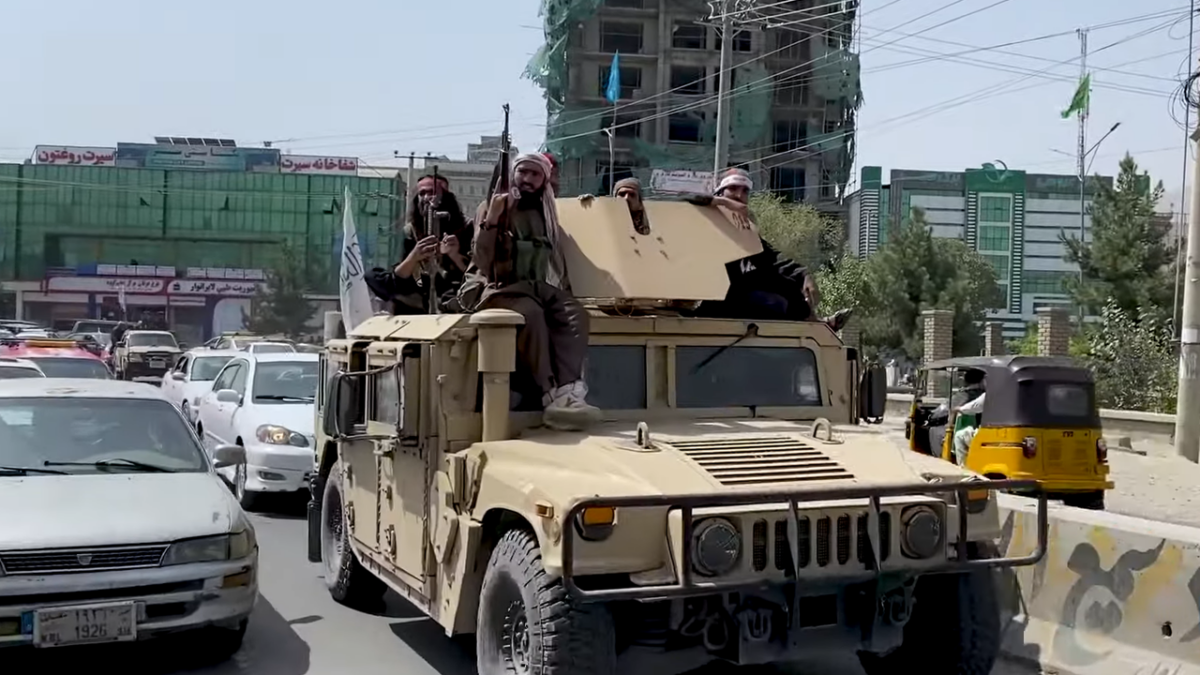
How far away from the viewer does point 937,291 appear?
35969 mm

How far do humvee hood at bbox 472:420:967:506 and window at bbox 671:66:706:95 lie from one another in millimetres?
59095

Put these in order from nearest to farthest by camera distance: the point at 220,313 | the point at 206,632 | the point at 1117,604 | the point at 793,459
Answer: the point at 793,459, the point at 1117,604, the point at 206,632, the point at 220,313

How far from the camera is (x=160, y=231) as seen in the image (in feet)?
254

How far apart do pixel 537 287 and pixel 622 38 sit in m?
60.9

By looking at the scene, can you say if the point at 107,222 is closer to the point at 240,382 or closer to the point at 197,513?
the point at 240,382

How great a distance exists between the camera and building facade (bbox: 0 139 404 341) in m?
74.1

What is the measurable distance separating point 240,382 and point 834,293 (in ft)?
75.1

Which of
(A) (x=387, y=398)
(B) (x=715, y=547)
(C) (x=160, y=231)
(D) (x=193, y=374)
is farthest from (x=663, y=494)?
(C) (x=160, y=231)

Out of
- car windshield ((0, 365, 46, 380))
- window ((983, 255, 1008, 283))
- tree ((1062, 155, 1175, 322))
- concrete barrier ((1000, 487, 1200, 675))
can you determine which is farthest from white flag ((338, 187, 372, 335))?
window ((983, 255, 1008, 283))

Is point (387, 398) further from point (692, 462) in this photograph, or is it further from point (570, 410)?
point (692, 462)

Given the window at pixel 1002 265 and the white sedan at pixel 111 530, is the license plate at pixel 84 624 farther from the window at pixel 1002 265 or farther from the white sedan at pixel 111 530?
the window at pixel 1002 265

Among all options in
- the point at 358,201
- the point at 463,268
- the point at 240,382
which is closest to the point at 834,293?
the point at 240,382

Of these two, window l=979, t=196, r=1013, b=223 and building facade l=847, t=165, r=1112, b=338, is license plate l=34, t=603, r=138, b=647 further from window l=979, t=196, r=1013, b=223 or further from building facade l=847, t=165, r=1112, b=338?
window l=979, t=196, r=1013, b=223

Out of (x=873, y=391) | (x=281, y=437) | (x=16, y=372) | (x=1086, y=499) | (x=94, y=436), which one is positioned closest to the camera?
(x=873, y=391)
